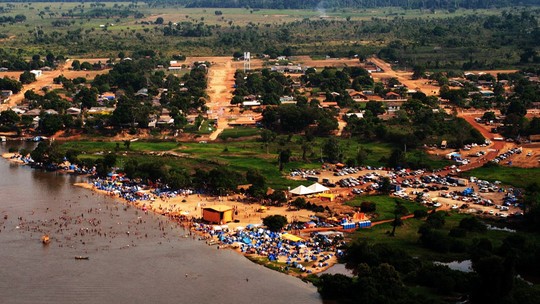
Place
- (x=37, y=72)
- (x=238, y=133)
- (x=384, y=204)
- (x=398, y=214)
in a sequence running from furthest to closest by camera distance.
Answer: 1. (x=37, y=72)
2. (x=238, y=133)
3. (x=384, y=204)
4. (x=398, y=214)

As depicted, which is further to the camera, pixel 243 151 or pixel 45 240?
pixel 243 151

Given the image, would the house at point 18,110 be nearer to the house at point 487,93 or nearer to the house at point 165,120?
the house at point 165,120

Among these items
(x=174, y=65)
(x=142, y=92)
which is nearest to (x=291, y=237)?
(x=142, y=92)

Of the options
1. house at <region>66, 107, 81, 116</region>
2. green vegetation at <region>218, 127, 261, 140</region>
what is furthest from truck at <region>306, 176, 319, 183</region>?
house at <region>66, 107, 81, 116</region>

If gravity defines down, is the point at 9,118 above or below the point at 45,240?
above

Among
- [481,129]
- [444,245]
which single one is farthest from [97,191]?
[481,129]

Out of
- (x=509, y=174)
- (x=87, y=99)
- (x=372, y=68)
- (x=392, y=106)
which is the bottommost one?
Result: (x=509, y=174)

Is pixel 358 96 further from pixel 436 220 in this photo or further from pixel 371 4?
pixel 371 4
